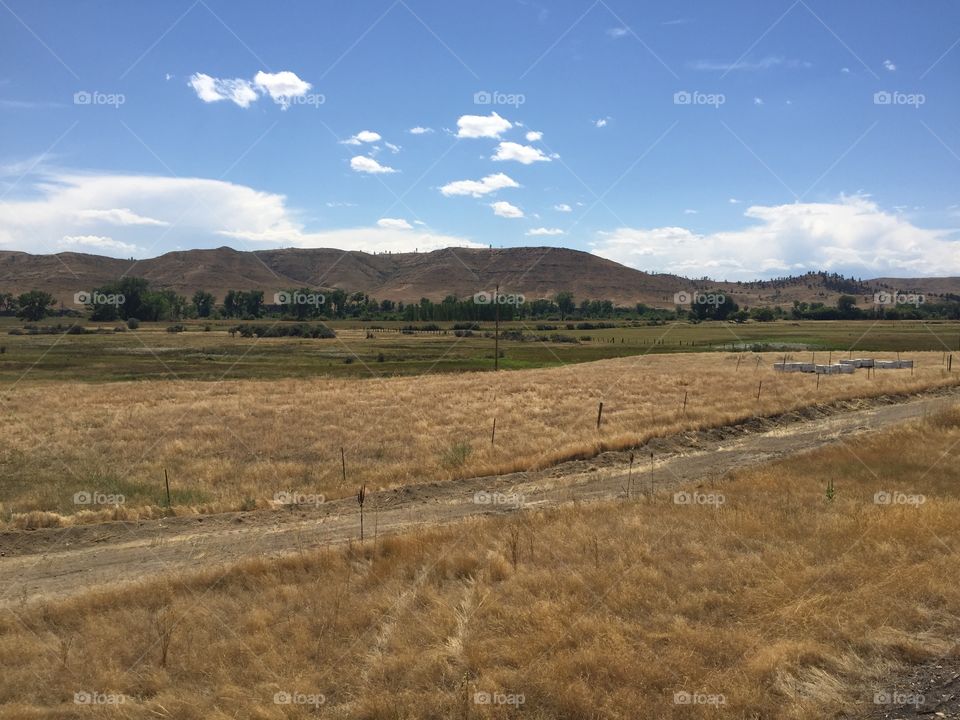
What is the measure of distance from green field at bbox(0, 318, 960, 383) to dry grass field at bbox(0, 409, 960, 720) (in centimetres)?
5382

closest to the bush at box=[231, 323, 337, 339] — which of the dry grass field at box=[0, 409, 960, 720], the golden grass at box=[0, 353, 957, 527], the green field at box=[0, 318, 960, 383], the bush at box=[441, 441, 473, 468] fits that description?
the green field at box=[0, 318, 960, 383]

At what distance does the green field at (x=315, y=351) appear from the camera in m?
67.4

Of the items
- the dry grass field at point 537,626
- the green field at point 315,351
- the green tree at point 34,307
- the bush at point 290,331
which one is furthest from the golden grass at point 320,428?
the green tree at point 34,307

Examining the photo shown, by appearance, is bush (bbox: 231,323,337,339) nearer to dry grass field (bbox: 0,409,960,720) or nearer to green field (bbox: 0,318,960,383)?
green field (bbox: 0,318,960,383)

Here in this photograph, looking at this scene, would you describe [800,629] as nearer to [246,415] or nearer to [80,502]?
[80,502]

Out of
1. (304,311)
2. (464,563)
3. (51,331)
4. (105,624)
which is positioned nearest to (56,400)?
(105,624)

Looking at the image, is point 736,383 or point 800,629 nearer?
point 800,629

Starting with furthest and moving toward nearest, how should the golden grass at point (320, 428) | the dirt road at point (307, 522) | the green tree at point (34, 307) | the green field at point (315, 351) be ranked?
the green tree at point (34, 307) < the green field at point (315, 351) < the golden grass at point (320, 428) < the dirt road at point (307, 522)

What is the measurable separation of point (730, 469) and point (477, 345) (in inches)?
3501

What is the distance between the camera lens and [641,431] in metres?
27.7

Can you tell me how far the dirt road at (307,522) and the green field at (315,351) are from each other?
45.8 m

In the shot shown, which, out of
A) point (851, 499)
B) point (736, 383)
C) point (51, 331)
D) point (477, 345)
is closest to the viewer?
point (851, 499)

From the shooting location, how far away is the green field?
67438 mm

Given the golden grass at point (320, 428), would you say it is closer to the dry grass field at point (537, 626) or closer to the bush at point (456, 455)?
the bush at point (456, 455)
